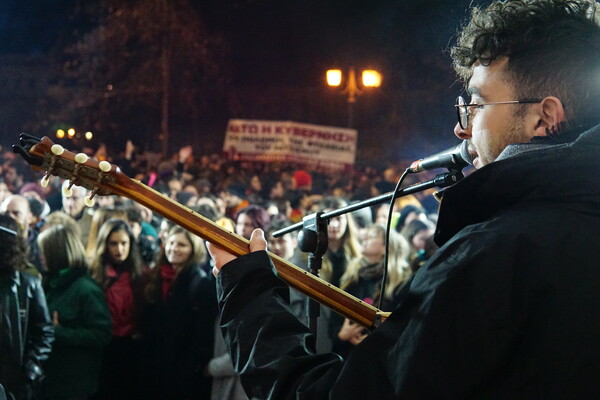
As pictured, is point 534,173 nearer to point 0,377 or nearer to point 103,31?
point 0,377

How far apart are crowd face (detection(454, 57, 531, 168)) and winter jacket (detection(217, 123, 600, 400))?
0.21 m

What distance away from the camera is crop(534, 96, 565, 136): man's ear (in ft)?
5.58

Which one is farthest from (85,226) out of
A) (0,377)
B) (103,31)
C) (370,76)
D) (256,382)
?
(103,31)

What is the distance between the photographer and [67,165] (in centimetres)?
229

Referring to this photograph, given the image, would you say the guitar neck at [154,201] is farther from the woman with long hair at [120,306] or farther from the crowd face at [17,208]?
the crowd face at [17,208]

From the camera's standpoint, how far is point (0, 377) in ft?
14.9

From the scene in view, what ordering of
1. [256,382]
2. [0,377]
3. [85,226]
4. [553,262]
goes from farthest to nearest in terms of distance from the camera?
[85,226], [0,377], [256,382], [553,262]

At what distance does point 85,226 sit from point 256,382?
23.3 feet

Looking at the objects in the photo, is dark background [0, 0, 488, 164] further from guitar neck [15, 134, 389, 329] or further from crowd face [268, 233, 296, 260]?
guitar neck [15, 134, 389, 329]

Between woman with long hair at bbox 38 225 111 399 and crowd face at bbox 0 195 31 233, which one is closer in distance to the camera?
woman with long hair at bbox 38 225 111 399

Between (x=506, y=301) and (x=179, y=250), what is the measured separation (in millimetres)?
4248

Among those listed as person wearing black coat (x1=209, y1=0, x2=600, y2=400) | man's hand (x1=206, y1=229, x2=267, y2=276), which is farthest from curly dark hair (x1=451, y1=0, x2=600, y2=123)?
man's hand (x1=206, y1=229, x2=267, y2=276)

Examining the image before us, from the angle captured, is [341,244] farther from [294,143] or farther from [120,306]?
[294,143]

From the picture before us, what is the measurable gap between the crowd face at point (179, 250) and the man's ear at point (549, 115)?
4.04 meters
